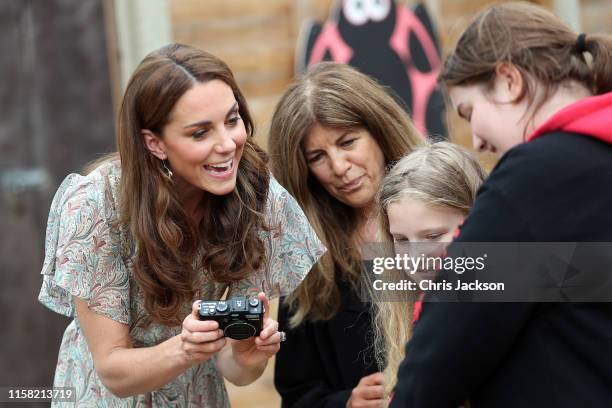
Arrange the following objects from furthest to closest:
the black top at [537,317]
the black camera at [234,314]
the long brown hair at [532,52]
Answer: the black camera at [234,314], the long brown hair at [532,52], the black top at [537,317]

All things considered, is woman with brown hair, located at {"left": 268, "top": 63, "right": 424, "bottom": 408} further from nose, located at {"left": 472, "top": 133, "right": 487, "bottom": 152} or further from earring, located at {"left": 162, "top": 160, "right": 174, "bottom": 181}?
nose, located at {"left": 472, "top": 133, "right": 487, "bottom": 152}

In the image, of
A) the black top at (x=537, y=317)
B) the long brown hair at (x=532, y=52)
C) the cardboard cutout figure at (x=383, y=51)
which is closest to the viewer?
the black top at (x=537, y=317)

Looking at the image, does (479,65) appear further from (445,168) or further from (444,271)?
(445,168)

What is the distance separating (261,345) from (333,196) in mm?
647

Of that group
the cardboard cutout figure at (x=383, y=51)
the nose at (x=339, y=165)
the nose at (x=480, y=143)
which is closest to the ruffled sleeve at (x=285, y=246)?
the nose at (x=339, y=165)

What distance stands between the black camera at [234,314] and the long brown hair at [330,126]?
571 mm

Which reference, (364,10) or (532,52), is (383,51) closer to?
(364,10)

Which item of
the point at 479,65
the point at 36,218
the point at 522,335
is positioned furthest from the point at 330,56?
the point at 522,335

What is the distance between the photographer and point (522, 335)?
148 centimetres

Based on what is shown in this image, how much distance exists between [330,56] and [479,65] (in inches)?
91.1

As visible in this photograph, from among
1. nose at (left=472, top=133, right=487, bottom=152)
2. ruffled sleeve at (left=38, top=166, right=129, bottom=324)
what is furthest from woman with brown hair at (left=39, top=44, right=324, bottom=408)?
nose at (left=472, top=133, right=487, bottom=152)

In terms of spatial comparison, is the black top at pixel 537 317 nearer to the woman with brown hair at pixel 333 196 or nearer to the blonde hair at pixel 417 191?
the blonde hair at pixel 417 191

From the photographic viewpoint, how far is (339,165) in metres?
2.43

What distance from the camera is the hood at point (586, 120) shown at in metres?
1.47
